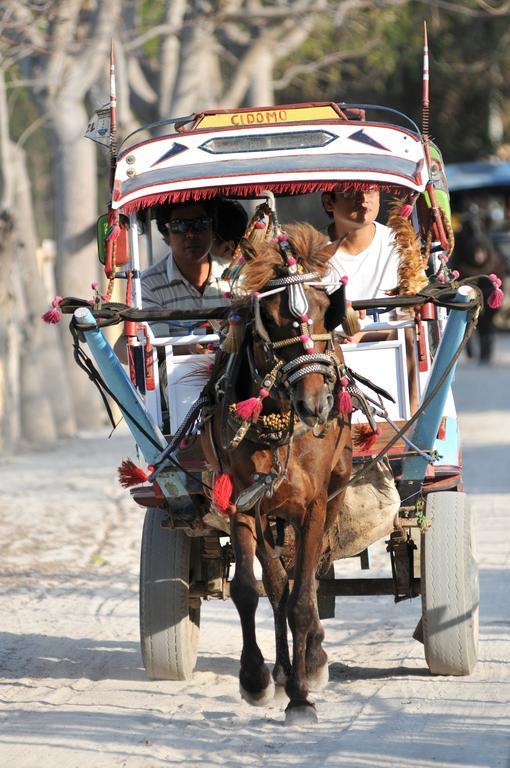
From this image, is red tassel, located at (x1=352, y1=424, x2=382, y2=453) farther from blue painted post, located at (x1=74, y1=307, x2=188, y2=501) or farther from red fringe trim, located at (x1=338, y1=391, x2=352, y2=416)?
blue painted post, located at (x1=74, y1=307, x2=188, y2=501)

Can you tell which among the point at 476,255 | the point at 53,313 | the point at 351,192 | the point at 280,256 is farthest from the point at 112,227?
the point at 476,255

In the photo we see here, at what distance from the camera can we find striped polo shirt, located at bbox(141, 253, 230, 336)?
6703mm

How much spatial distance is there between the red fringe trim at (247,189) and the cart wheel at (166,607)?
1.51 m

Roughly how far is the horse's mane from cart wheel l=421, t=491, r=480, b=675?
149 cm

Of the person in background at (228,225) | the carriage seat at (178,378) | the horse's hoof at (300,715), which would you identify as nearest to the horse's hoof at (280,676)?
the horse's hoof at (300,715)

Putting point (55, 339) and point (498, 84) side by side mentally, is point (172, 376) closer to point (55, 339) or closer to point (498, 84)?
point (55, 339)

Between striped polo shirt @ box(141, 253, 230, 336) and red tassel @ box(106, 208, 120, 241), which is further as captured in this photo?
striped polo shirt @ box(141, 253, 230, 336)

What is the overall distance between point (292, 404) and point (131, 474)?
1199mm

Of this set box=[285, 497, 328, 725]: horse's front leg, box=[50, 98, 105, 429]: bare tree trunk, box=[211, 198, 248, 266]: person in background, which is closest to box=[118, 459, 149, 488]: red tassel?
box=[285, 497, 328, 725]: horse's front leg

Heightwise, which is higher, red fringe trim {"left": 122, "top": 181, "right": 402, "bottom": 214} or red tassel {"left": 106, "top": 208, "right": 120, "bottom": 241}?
red fringe trim {"left": 122, "top": 181, "right": 402, "bottom": 214}

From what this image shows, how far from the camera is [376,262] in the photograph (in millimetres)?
6445

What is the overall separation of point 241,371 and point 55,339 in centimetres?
1015

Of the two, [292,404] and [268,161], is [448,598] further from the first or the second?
[268,161]

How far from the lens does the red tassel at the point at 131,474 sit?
19.6 ft
